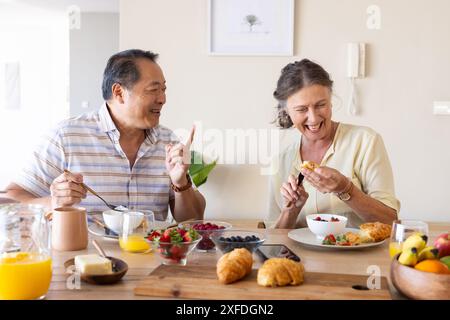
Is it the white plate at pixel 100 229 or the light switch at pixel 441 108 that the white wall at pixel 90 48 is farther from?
the white plate at pixel 100 229

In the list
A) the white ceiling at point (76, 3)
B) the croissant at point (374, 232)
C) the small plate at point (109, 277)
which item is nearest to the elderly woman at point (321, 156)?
the croissant at point (374, 232)

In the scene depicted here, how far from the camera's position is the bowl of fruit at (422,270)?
0.98m

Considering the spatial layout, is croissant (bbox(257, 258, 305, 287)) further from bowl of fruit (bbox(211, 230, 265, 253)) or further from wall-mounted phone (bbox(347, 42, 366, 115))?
wall-mounted phone (bbox(347, 42, 366, 115))

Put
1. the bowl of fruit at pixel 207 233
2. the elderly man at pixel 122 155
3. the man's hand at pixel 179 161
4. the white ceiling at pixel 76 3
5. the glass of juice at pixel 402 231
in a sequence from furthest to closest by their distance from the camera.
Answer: the white ceiling at pixel 76 3, the elderly man at pixel 122 155, the man's hand at pixel 179 161, the bowl of fruit at pixel 207 233, the glass of juice at pixel 402 231

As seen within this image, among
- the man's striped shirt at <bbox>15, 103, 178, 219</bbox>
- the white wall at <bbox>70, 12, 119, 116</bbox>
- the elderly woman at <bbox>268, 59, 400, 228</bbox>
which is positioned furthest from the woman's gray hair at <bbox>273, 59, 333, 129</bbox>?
the white wall at <bbox>70, 12, 119, 116</bbox>

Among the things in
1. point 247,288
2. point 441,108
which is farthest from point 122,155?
point 441,108

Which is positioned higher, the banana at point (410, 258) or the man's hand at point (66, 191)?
the man's hand at point (66, 191)

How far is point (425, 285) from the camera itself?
100 centimetres

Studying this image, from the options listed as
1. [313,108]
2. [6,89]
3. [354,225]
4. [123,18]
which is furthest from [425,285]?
[6,89]

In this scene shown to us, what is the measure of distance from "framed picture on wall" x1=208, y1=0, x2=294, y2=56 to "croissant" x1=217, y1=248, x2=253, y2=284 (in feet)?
7.23

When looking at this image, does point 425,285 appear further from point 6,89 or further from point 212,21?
point 6,89

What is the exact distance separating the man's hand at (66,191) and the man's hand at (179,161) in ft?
1.28

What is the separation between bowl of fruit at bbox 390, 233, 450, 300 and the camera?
0.98 meters

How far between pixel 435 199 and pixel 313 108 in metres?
1.59
